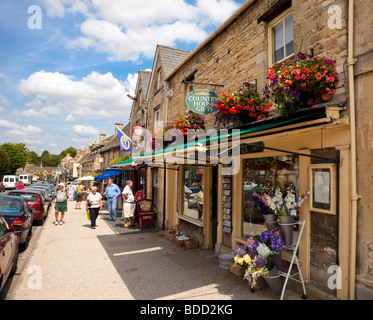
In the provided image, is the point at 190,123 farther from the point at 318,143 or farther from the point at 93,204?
the point at 93,204

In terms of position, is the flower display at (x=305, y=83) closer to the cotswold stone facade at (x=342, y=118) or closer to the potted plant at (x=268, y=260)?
the cotswold stone facade at (x=342, y=118)

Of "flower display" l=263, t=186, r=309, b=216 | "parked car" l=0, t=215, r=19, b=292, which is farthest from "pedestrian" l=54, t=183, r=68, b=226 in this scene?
"flower display" l=263, t=186, r=309, b=216

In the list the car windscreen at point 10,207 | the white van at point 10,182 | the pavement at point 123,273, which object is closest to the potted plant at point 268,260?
the pavement at point 123,273

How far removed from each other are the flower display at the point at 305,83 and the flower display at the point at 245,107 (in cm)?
121

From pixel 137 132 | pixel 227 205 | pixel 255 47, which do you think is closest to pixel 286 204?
pixel 227 205

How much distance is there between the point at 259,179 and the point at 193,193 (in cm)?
352

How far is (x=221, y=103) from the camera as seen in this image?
6336 mm

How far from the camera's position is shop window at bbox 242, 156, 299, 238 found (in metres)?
5.29

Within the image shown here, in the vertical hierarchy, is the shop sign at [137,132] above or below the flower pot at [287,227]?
above

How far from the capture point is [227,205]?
7.11 metres

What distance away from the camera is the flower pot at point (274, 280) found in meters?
4.55

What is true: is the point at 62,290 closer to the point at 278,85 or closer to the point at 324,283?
the point at 324,283
